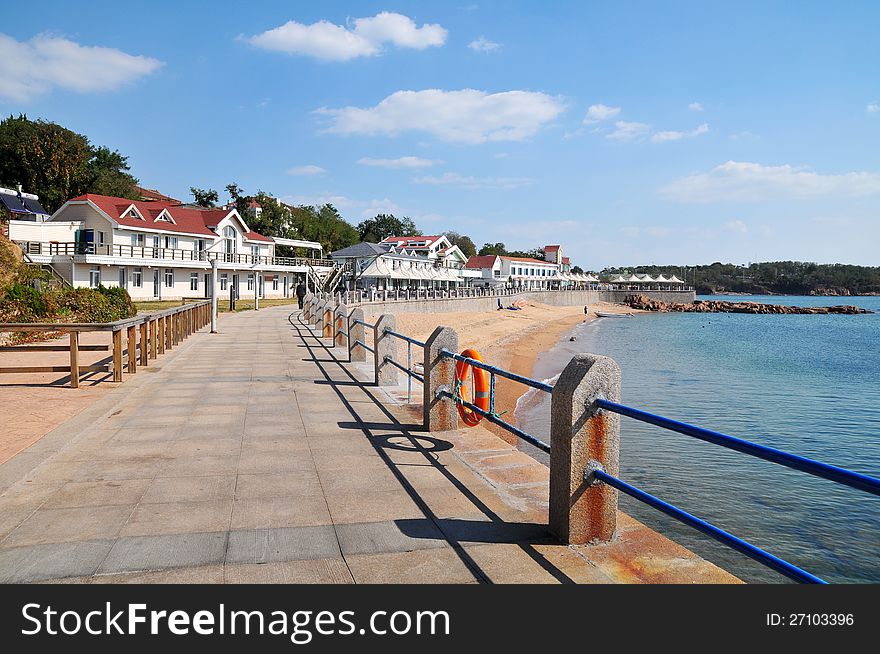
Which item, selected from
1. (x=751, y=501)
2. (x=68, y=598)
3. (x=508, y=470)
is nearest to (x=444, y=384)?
(x=508, y=470)

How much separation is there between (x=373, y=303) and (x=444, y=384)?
4102 centimetres

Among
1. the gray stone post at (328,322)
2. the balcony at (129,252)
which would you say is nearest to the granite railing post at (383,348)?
the gray stone post at (328,322)

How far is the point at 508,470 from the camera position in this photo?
6152mm

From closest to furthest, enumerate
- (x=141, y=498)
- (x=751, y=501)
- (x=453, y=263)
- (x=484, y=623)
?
(x=484, y=623), (x=141, y=498), (x=751, y=501), (x=453, y=263)

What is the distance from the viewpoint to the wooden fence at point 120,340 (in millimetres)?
10352

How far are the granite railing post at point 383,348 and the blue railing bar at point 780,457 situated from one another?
286 inches

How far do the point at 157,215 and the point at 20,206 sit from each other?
11.5 meters

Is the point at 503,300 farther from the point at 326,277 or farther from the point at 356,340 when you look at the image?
the point at 356,340

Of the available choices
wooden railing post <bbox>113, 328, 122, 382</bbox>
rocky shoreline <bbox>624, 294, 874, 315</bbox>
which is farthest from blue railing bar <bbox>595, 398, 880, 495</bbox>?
rocky shoreline <bbox>624, 294, 874, 315</bbox>

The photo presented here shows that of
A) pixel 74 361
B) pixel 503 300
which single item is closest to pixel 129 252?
pixel 74 361

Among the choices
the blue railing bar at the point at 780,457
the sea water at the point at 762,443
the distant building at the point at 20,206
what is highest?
the distant building at the point at 20,206

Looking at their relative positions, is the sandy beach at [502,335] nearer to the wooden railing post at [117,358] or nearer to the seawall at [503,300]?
the seawall at [503,300]

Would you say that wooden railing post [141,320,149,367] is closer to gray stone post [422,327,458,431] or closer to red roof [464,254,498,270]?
gray stone post [422,327,458,431]

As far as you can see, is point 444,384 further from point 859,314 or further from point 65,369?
point 859,314
